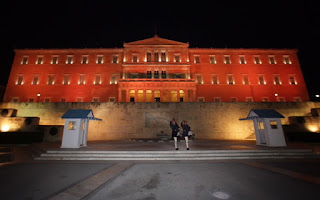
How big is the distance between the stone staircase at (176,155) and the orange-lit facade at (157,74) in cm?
2261

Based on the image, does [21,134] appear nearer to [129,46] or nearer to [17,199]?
[17,199]

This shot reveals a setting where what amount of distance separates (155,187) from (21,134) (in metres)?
17.0

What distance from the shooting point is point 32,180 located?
478 cm

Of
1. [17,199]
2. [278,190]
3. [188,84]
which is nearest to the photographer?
[17,199]

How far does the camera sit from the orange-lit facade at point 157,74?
32.4 metres

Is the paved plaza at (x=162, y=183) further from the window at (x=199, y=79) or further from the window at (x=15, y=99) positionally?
the window at (x=15, y=99)

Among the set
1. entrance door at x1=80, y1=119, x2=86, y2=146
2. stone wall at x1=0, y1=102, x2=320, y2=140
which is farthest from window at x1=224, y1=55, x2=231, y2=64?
entrance door at x1=80, y1=119, x2=86, y2=146

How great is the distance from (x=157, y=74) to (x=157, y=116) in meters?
17.0

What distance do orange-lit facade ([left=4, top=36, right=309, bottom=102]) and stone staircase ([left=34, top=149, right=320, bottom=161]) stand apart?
74.2ft

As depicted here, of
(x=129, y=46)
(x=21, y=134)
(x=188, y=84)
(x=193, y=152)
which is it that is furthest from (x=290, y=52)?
(x=21, y=134)

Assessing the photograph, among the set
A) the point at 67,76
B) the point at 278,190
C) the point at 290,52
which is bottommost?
the point at 278,190

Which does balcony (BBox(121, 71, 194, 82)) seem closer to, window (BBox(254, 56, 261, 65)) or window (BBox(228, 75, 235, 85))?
window (BBox(228, 75, 235, 85))

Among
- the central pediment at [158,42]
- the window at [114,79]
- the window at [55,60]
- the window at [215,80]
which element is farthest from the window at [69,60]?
the window at [215,80]

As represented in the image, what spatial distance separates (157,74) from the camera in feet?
112
